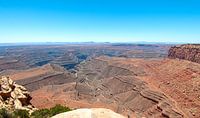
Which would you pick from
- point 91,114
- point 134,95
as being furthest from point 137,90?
point 91,114

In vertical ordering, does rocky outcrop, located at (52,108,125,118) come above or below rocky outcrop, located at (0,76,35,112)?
above

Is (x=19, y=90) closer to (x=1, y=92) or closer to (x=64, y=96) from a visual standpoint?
(x=1, y=92)

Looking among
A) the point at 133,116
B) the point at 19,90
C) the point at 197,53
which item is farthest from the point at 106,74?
the point at 19,90

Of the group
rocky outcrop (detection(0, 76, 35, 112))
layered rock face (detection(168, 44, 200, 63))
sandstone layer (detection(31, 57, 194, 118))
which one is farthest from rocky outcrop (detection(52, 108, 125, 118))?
layered rock face (detection(168, 44, 200, 63))

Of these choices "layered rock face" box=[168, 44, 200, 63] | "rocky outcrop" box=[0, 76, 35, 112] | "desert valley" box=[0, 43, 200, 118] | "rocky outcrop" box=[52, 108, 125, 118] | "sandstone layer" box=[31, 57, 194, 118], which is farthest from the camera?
"layered rock face" box=[168, 44, 200, 63]

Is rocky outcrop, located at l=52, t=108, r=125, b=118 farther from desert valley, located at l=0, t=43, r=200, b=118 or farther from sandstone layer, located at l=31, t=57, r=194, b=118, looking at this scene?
sandstone layer, located at l=31, t=57, r=194, b=118

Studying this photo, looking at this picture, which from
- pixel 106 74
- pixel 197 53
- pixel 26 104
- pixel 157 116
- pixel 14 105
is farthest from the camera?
pixel 106 74
